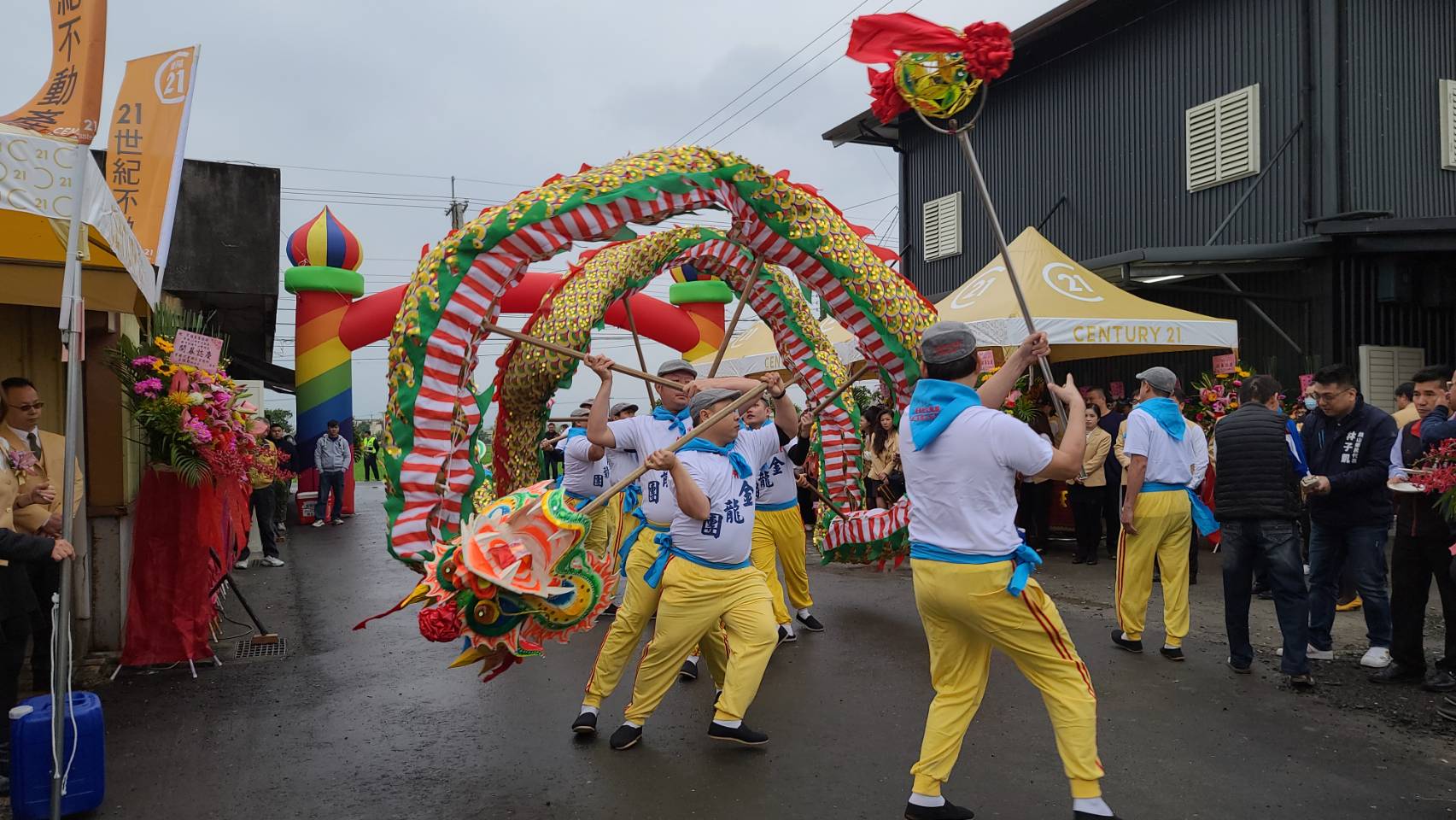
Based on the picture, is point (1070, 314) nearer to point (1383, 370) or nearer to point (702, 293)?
point (1383, 370)

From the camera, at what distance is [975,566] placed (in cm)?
362

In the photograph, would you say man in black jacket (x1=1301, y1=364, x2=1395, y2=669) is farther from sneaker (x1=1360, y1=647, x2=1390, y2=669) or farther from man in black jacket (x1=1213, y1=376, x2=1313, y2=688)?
man in black jacket (x1=1213, y1=376, x2=1313, y2=688)

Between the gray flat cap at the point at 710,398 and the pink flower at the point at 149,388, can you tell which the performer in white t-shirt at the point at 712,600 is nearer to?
the gray flat cap at the point at 710,398

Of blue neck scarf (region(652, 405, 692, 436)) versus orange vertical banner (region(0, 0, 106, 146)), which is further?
blue neck scarf (region(652, 405, 692, 436))

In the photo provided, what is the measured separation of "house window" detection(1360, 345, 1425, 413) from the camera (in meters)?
12.3

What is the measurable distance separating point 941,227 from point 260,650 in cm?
1485

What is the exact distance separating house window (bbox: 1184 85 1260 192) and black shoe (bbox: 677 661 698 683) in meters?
11.3

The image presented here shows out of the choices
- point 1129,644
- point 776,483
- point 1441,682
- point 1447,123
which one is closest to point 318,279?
point 776,483

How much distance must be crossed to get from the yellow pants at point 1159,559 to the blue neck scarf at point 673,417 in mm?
2921

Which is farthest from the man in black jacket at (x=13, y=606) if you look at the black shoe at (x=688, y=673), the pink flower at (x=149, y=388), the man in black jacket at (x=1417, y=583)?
the man in black jacket at (x=1417, y=583)

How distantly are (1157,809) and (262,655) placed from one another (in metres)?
5.87

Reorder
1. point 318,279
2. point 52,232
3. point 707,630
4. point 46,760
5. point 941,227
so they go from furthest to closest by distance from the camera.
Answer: point 941,227 < point 318,279 < point 52,232 < point 707,630 < point 46,760

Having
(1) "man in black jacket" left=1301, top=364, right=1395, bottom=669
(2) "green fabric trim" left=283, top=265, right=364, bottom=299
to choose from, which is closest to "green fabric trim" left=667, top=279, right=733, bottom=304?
(2) "green fabric trim" left=283, top=265, right=364, bottom=299

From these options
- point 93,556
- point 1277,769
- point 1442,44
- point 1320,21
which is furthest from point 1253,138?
point 93,556
